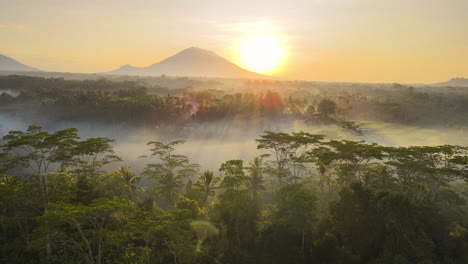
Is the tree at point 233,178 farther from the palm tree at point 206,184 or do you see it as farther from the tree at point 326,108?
the tree at point 326,108

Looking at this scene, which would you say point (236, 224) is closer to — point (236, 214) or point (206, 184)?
point (236, 214)

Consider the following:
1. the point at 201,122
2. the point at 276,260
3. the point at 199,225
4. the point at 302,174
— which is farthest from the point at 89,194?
the point at 201,122

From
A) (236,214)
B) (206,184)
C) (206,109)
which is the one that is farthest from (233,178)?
(206,109)

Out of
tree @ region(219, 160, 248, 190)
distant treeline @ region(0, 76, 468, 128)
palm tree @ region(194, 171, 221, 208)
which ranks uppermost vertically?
distant treeline @ region(0, 76, 468, 128)

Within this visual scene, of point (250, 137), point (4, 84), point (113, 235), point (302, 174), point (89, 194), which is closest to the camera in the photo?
point (113, 235)

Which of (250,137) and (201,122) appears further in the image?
(201,122)

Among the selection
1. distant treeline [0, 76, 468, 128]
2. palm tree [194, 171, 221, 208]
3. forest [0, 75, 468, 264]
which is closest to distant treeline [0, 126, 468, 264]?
forest [0, 75, 468, 264]

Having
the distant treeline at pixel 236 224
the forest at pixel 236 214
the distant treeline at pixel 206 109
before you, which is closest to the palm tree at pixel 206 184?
the forest at pixel 236 214

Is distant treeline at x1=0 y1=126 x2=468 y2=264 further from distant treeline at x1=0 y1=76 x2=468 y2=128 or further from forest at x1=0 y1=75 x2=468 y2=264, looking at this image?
distant treeline at x1=0 y1=76 x2=468 y2=128

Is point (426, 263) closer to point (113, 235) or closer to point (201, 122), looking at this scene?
point (113, 235)

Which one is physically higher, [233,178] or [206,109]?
[206,109]

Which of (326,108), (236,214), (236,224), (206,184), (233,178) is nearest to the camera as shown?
(236,214)
